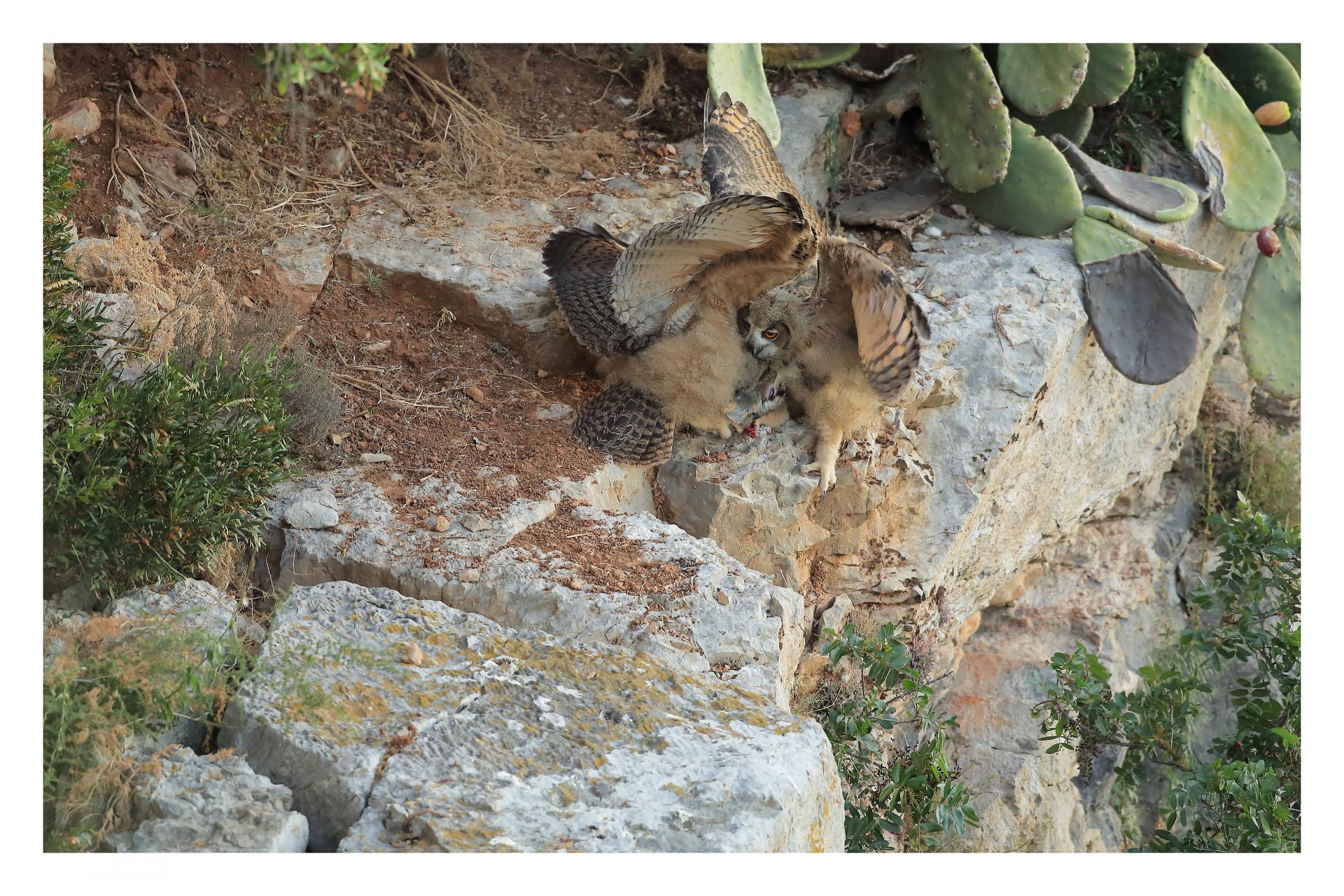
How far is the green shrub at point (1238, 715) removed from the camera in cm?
373

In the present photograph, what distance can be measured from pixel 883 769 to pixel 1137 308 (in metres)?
2.26

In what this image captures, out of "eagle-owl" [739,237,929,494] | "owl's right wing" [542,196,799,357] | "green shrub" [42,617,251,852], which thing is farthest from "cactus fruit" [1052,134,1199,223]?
"green shrub" [42,617,251,852]

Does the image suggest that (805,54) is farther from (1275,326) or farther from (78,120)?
(78,120)

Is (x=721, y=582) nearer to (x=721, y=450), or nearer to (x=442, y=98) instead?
(x=721, y=450)

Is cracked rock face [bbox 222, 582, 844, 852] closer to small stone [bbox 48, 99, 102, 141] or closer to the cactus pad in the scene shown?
small stone [bbox 48, 99, 102, 141]

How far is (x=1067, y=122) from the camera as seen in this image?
17.9 ft

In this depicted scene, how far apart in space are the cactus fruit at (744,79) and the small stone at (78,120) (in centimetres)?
222

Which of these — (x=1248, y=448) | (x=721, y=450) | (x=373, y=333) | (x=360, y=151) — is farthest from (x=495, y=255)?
(x=1248, y=448)

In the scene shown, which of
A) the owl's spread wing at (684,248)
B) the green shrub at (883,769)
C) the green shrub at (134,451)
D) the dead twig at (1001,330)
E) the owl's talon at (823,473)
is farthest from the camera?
the dead twig at (1001,330)

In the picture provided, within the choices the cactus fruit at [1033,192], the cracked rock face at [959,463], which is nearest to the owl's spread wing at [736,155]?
the cracked rock face at [959,463]

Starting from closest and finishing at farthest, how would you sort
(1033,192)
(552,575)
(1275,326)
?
(552,575) < (1033,192) < (1275,326)

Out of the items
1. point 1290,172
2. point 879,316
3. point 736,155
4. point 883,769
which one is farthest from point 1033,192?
A: point 883,769

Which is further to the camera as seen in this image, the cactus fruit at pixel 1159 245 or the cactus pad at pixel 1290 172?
the cactus pad at pixel 1290 172

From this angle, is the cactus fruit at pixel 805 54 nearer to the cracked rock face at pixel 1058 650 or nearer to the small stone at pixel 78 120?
the cracked rock face at pixel 1058 650
